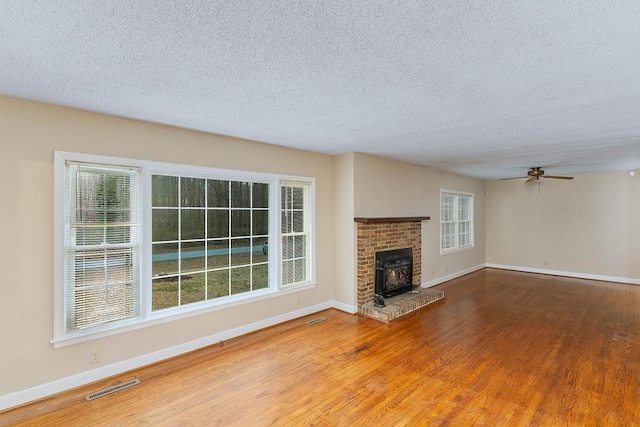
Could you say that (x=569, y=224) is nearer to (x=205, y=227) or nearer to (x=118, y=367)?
(x=205, y=227)

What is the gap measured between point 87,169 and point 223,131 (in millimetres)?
1391

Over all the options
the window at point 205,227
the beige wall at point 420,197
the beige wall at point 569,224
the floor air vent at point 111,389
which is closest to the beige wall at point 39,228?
the floor air vent at point 111,389

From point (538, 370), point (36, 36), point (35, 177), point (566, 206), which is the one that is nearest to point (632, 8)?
point (36, 36)

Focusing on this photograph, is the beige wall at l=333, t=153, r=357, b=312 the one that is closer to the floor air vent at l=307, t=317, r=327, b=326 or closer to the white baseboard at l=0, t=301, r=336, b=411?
the floor air vent at l=307, t=317, r=327, b=326

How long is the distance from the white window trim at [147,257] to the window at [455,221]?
13.0ft

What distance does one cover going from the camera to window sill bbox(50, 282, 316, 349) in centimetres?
285

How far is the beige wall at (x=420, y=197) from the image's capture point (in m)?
5.10

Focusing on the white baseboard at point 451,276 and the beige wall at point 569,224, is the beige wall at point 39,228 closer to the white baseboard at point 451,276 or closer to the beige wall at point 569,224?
the white baseboard at point 451,276

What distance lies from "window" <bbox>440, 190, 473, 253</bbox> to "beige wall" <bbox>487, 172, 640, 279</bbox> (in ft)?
3.51

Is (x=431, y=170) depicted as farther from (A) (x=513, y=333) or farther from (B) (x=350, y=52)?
(B) (x=350, y=52)

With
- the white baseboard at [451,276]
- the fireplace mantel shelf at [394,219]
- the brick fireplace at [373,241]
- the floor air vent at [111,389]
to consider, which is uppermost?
the fireplace mantel shelf at [394,219]

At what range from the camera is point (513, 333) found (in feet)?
13.5

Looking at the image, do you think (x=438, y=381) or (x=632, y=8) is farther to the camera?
(x=438, y=381)

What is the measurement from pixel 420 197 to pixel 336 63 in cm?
478
